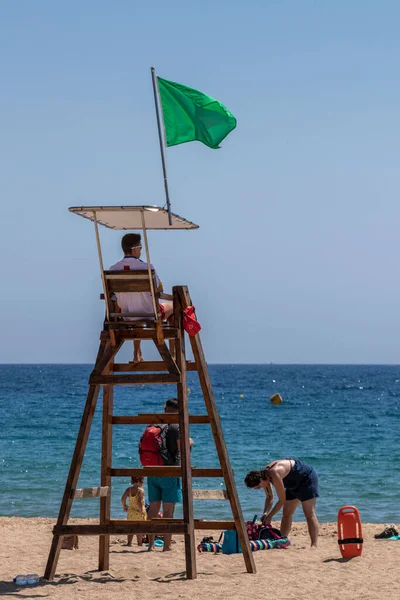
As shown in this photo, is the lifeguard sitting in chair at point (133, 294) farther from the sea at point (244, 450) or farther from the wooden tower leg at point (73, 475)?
the sea at point (244, 450)

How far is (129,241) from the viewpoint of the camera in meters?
9.52

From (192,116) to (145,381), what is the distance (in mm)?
2444

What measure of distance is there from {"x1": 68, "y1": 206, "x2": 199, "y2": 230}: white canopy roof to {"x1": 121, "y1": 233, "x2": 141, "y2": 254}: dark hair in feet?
0.51

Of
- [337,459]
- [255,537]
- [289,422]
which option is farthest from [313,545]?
[289,422]

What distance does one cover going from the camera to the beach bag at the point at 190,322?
973cm

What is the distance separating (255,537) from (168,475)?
2989mm

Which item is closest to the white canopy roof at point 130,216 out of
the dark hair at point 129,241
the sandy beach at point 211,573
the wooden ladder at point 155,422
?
the dark hair at point 129,241

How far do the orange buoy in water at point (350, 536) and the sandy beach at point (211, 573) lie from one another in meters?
0.13

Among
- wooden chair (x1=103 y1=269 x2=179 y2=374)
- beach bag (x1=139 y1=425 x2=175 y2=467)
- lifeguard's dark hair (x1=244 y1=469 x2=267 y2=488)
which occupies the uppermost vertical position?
wooden chair (x1=103 y1=269 x2=179 y2=374)

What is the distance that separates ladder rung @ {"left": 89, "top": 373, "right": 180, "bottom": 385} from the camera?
9500 mm

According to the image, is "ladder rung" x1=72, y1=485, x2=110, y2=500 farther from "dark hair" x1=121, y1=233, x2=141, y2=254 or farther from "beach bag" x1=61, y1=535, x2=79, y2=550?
"beach bag" x1=61, y1=535, x2=79, y2=550

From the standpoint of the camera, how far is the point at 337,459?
2806 cm

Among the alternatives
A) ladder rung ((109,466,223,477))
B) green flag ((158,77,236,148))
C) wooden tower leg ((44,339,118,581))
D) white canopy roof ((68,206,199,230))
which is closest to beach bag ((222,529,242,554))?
ladder rung ((109,466,223,477))

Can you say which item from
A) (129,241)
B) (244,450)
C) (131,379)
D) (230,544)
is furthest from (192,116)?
(244,450)
